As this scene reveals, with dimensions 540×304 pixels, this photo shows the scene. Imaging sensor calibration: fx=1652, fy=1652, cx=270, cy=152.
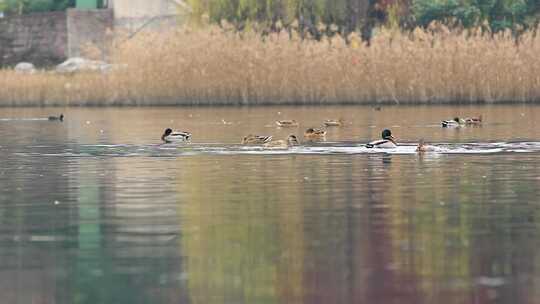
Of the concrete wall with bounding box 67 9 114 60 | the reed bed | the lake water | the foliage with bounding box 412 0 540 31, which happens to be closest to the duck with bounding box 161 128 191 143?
the lake water

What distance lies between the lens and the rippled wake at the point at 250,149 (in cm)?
2853

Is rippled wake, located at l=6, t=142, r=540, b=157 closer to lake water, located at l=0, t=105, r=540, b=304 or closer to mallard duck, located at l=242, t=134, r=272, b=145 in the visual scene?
lake water, located at l=0, t=105, r=540, b=304

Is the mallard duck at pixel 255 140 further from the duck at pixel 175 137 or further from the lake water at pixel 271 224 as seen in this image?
the duck at pixel 175 137

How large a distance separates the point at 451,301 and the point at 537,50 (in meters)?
41.4

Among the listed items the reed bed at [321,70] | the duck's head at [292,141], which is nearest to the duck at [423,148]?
the duck's head at [292,141]

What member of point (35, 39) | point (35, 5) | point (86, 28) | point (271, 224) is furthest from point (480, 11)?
point (271, 224)

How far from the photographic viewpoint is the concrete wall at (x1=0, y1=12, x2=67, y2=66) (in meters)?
78.6

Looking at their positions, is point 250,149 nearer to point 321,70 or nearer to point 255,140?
point 255,140

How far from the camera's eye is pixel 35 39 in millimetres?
79625

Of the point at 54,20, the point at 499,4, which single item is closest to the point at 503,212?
the point at 499,4

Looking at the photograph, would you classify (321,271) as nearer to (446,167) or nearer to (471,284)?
(471,284)

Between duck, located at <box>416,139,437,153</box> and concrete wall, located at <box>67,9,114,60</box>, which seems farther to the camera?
concrete wall, located at <box>67,9,114,60</box>

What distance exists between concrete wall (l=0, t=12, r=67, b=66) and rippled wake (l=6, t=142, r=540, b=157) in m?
47.2

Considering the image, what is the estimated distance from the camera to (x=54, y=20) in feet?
259
